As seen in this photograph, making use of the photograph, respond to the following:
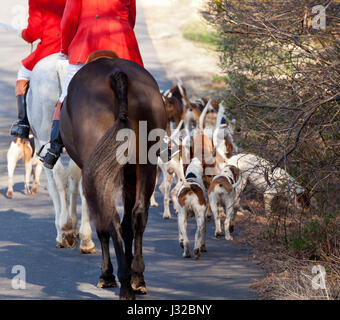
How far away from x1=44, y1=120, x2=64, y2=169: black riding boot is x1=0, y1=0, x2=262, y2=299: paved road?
1.04 metres

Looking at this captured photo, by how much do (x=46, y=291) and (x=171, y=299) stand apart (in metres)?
1.14

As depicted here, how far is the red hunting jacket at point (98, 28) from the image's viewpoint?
→ 7.89m

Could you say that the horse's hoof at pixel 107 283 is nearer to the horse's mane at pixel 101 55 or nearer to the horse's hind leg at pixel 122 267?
the horse's hind leg at pixel 122 267

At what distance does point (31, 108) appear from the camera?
376 inches

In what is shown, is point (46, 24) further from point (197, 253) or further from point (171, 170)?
point (197, 253)

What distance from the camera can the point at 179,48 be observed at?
105 ft

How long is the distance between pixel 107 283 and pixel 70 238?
6.22 feet

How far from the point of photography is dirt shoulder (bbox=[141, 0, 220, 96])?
25.7 meters

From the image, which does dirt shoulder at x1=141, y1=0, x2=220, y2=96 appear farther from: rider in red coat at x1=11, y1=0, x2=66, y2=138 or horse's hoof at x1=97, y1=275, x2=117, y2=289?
horse's hoof at x1=97, y1=275, x2=117, y2=289

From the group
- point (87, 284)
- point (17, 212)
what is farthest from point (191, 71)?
point (87, 284)

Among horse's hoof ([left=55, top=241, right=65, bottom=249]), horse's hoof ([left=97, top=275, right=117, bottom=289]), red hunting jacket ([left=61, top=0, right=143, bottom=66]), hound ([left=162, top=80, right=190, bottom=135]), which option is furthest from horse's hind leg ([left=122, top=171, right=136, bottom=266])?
hound ([left=162, top=80, right=190, bottom=135])

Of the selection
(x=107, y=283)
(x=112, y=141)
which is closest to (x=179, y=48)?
(x=107, y=283)
